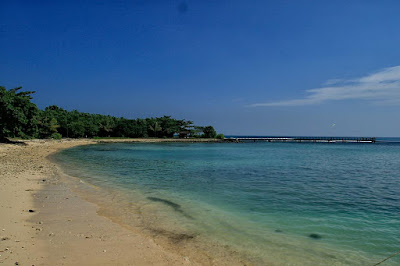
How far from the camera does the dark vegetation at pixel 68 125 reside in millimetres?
38625

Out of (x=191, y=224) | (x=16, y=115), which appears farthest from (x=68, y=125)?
(x=191, y=224)

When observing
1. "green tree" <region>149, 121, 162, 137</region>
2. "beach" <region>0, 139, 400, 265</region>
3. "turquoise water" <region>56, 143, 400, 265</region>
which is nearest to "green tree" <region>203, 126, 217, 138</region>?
"green tree" <region>149, 121, 162, 137</region>

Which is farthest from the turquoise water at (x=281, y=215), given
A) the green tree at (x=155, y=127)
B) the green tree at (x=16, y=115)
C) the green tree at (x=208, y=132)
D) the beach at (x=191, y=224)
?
the green tree at (x=208, y=132)

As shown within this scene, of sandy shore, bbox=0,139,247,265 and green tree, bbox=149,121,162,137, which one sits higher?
green tree, bbox=149,121,162,137

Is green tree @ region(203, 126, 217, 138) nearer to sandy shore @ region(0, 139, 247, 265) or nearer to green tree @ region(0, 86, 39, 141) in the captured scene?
green tree @ region(0, 86, 39, 141)

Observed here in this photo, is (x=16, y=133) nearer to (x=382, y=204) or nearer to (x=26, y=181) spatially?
(x=26, y=181)

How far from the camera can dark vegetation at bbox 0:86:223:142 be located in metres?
38.6

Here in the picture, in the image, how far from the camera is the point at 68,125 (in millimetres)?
86812

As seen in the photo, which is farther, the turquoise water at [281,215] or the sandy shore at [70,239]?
the turquoise water at [281,215]

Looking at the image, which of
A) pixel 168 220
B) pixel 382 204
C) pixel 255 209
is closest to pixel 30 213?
pixel 168 220

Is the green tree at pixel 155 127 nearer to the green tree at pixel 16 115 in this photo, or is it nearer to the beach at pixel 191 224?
the green tree at pixel 16 115

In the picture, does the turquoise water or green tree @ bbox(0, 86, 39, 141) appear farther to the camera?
green tree @ bbox(0, 86, 39, 141)

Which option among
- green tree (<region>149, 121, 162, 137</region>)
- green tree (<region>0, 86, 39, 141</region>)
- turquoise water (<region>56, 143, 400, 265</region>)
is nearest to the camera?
turquoise water (<region>56, 143, 400, 265</region>)

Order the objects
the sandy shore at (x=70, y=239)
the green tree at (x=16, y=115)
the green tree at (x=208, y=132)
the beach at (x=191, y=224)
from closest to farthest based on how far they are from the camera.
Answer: the sandy shore at (x=70, y=239) < the beach at (x=191, y=224) < the green tree at (x=16, y=115) < the green tree at (x=208, y=132)
